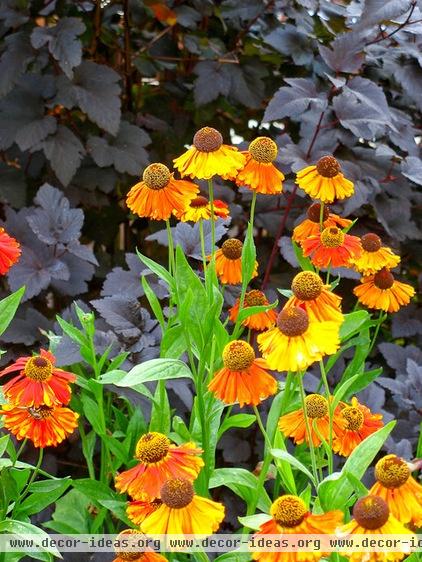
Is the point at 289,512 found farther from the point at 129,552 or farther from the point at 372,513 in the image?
the point at 129,552

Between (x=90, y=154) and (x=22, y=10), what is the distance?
0.28m

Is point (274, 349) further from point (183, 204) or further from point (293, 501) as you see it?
point (183, 204)

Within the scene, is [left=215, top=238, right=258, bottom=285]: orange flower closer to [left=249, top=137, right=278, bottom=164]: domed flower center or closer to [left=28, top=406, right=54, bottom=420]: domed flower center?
[left=249, top=137, right=278, bottom=164]: domed flower center

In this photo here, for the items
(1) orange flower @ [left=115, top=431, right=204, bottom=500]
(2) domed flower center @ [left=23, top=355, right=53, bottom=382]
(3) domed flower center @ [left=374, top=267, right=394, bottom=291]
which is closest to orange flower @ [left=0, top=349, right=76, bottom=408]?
(2) domed flower center @ [left=23, top=355, right=53, bottom=382]

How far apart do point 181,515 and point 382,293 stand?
1.39ft

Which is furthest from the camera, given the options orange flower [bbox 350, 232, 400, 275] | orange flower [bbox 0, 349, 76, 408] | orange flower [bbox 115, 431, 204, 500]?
orange flower [bbox 350, 232, 400, 275]

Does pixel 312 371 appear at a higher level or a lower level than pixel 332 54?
lower

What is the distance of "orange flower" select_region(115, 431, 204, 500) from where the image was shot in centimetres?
67

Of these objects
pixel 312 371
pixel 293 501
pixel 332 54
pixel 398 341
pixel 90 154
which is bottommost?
pixel 398 341

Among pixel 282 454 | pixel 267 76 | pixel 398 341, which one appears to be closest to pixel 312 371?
pixel 398 341

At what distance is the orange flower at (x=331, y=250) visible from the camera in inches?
33.2

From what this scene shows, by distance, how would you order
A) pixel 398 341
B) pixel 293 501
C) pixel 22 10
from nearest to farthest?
pixel 293 501 < pixel 22 10 < pixel 398 341

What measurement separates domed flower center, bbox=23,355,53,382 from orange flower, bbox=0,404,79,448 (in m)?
0.03

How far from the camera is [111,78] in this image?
1.45 metres
